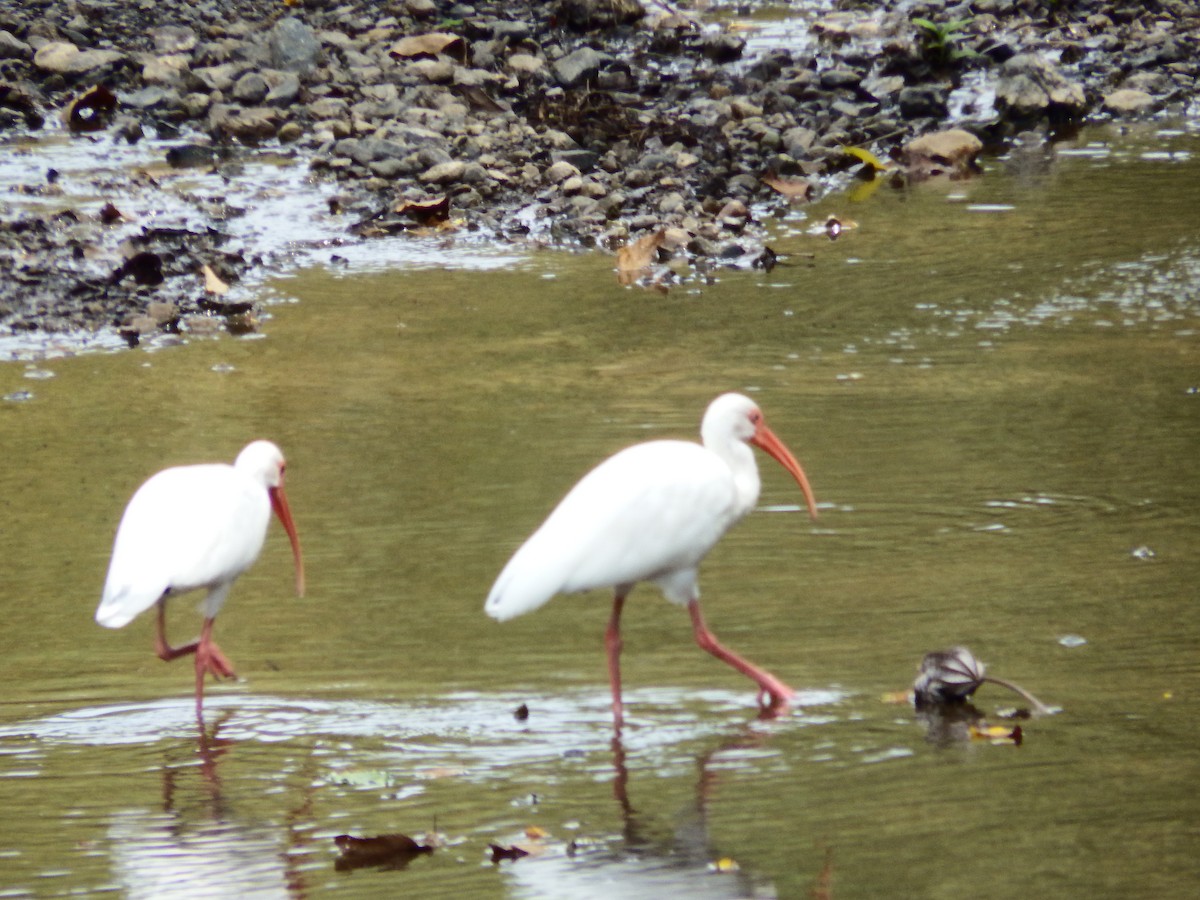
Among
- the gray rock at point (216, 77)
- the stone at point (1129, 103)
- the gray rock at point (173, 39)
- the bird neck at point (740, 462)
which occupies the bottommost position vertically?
the stone at point (1129, 103)

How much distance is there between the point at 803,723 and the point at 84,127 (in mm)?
11373

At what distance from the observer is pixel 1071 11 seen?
→ 66.2 ft

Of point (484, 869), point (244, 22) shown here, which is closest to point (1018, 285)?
Result: point (484, 869)

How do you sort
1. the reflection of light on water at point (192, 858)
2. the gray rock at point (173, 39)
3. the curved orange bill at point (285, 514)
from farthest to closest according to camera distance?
the gray rock at point (173, 39) < the curved orange bill at point (285, 514) < the reflection of light on water at point (192, 858)

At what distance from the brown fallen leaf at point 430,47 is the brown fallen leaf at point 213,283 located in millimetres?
6035

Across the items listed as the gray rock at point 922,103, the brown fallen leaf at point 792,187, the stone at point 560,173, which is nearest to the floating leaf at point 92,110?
the stone at point 560,173

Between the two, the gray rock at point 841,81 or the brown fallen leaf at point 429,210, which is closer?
the brown fallen leaf at point 429,210

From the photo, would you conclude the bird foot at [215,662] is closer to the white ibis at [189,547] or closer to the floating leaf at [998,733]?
the white ibis at [189,547]

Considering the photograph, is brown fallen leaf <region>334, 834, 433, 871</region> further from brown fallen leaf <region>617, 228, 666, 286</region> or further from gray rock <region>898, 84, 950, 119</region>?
gray rock <region>898, 84, 950, 119</region>

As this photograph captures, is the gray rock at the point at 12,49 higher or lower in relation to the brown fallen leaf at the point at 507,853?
higher

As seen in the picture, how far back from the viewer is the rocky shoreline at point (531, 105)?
11.5 meters

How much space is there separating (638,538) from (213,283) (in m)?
5.94

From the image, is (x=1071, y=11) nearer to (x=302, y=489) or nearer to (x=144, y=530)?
(x=302, y=489)

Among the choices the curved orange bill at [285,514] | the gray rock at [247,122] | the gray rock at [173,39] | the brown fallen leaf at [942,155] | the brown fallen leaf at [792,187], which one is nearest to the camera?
the curved orange bill at [285,514]
